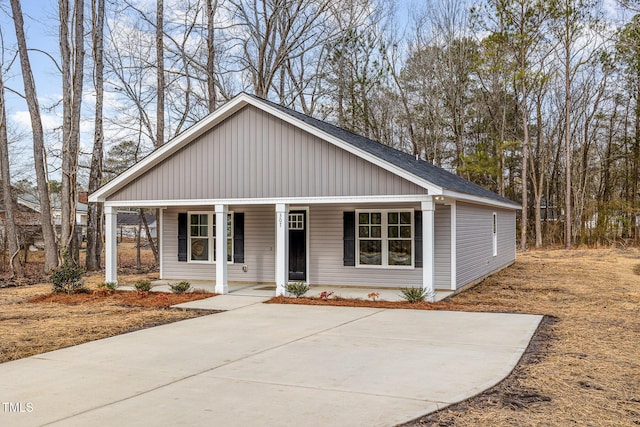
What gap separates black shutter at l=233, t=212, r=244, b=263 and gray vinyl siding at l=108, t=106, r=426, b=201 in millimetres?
1642

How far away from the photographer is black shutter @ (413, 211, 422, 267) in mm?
12164

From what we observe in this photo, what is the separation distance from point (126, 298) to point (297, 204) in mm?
4162

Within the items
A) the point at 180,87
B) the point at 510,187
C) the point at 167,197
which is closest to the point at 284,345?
the point at 167,197

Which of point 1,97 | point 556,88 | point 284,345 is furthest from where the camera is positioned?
point 556,88

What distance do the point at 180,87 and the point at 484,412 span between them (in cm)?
2192

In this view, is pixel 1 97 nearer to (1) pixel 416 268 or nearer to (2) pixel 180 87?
(2) pixel 180 87

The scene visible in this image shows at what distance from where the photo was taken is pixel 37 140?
17.0 m

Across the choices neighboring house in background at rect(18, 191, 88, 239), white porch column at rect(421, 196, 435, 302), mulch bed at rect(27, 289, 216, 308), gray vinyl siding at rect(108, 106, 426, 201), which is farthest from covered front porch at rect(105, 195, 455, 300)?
neighboring house in background at rect(18, 191, 88, 239)

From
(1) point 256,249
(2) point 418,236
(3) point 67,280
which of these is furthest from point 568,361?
(3) point 67,280

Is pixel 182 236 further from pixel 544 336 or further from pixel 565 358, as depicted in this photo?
pixel 565 358

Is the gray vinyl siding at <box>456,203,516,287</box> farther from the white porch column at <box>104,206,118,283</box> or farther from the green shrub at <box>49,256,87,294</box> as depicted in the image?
the green shrub at <box>49,256,87,294</box>

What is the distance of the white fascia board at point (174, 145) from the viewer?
39.1 ft

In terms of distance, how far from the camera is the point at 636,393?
4918 millimetres

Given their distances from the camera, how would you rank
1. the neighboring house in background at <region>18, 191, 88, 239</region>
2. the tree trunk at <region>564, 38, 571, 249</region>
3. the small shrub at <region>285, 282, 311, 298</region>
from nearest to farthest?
the small shrub at <region>285, 282, 311, 298</region> → the tree trunk at <region>564, 38, 571, 249</region> → the neighboring house in background at <region>18, 191, 88, 239</region>
